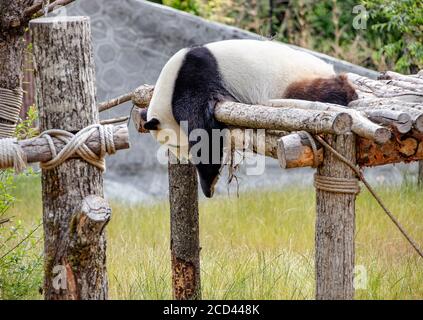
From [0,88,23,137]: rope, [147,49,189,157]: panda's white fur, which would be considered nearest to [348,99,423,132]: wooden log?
[147,49,189,157]: panda's white fur

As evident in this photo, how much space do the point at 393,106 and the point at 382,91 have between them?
492 mm

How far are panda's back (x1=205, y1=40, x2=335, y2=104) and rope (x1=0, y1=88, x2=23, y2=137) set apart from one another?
0.96 metres

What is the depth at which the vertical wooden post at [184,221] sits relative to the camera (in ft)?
13.4

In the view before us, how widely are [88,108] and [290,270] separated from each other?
1874 mm

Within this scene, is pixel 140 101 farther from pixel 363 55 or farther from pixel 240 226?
pixel 363 55

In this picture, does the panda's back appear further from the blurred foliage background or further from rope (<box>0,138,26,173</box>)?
the blurred foliage background

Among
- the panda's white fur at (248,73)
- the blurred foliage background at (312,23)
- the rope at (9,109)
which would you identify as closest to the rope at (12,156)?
the rope at (9,109)

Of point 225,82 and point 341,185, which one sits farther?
point 225,82

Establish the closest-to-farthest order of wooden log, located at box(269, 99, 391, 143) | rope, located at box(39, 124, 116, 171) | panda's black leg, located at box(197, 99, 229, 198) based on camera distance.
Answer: wooden log, located at box(269, 99, 391, 143) < rope, located at box(39, 124, 116, 171) < panda's black leg, located at box(197, 99, 229, 198)

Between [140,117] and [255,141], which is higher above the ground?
[140,117]

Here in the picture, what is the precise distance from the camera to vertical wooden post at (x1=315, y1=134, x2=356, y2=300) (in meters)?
2.73

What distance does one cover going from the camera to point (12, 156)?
276 cm

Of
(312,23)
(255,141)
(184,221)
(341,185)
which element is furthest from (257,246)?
(312,23)

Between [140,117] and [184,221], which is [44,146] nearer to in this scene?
[140,117]
